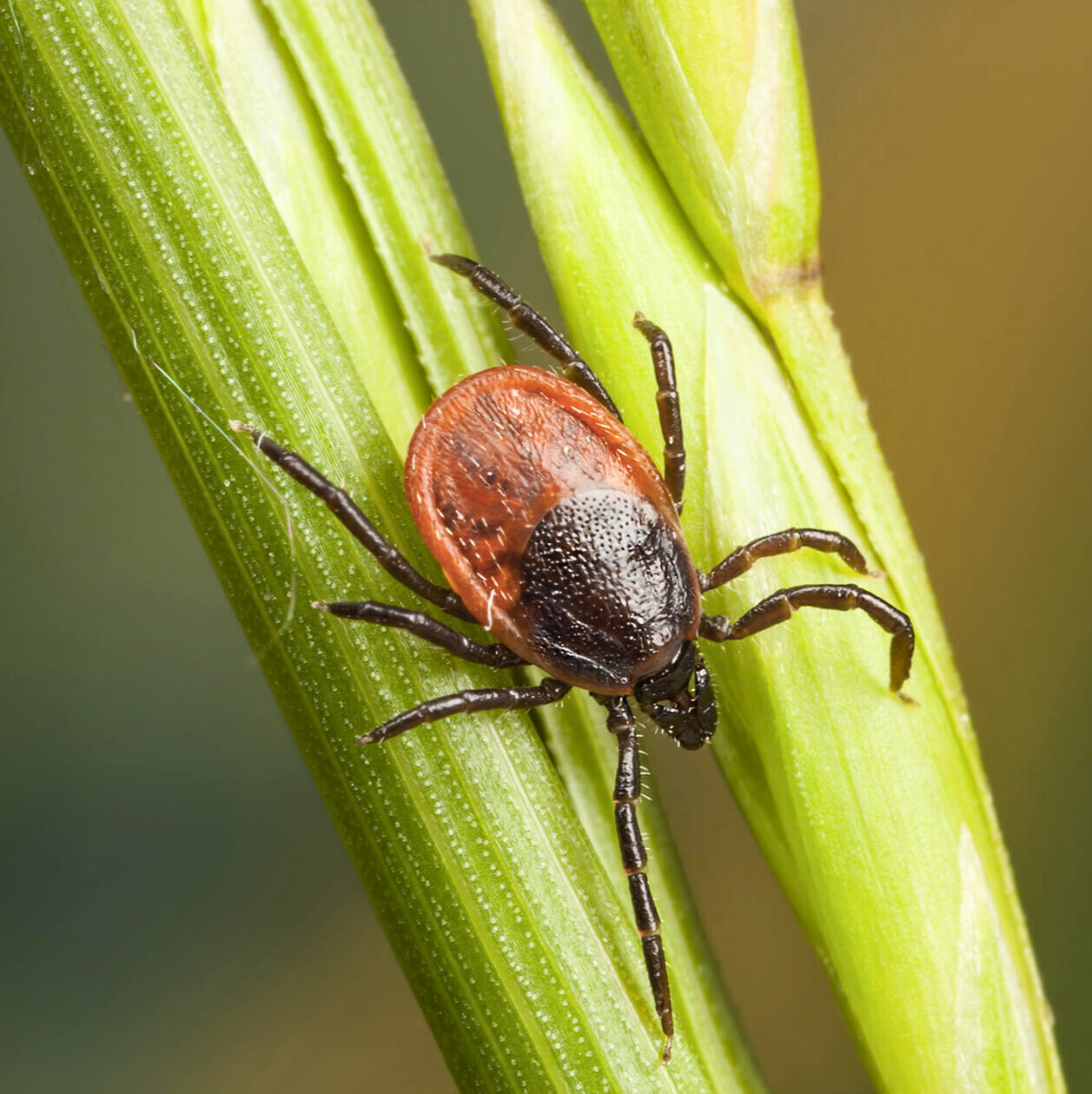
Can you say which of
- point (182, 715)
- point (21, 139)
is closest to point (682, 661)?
point (21, 139)

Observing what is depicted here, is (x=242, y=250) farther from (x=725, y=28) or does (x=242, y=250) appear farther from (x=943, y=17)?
(x=943, y=17)

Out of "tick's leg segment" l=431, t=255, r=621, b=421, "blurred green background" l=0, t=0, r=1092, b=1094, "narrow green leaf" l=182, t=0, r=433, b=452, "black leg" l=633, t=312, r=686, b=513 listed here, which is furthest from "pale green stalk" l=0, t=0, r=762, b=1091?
"blurred green background" l=0, t=0, r=1092, b=1094

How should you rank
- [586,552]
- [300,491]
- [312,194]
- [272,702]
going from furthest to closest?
[272,702], [586,552], [312,194], [300,491]

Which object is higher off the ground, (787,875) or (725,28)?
(725,28)

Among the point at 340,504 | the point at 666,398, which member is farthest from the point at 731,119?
the point at 340,504

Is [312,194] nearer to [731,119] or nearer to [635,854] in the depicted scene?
[731,119]

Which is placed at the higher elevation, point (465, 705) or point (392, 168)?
point (392, 168)

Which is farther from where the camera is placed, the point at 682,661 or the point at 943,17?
the point at 943,17
